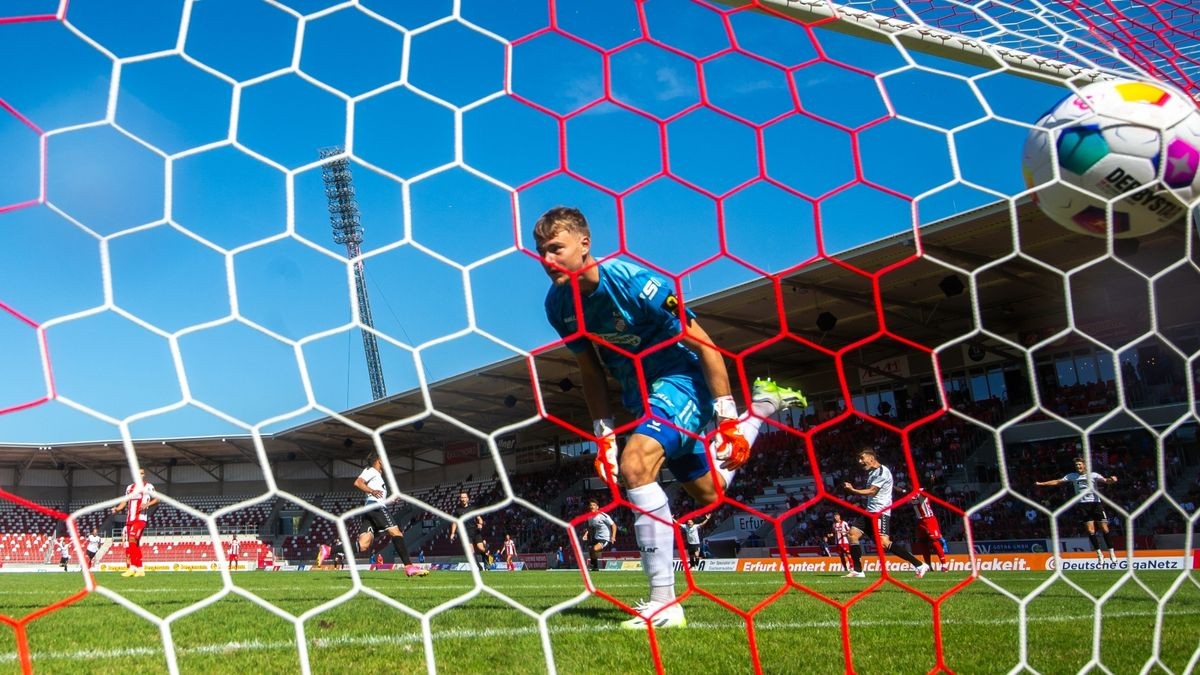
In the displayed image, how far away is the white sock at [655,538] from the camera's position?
135 inches

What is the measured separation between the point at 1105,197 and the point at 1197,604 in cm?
228

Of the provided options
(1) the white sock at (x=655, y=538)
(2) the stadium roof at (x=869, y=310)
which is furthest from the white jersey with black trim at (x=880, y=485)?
(1) the white sock at (x=655, y=538)

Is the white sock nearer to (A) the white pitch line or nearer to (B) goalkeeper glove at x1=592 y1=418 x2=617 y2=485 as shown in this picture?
(A) the white pitch line

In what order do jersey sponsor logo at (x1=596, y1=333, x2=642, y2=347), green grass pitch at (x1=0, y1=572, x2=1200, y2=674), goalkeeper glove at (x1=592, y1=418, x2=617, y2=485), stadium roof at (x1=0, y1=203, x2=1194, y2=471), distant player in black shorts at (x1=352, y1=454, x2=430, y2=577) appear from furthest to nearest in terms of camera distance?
stadium roof at (x1=0, y1=203, x2=1194, y2=471), distant player in black shorts at (x1=352, y1=454, x2=430, y2=577), jersey sponsor logo at (x1=596, y1=333, x2=642, y2=347), goalkeeper glove at (x1=592, y1=418, x2=617, y2=485), green grass pitch at (x1=0, y1=572, x2=1200, y2=674)

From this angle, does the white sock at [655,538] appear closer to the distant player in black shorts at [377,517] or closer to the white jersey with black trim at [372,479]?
the distant player in black shorts at [377,517]

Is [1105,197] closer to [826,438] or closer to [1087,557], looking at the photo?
[1087,557]

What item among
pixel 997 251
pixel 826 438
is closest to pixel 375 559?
pixel 826 438

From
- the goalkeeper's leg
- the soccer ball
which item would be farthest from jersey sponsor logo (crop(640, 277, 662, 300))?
the soccer ball

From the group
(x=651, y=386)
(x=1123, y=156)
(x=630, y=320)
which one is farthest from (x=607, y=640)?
(x=1123, y=156)

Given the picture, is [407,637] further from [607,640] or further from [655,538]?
[655,538]

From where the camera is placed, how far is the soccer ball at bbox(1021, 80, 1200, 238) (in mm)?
3318

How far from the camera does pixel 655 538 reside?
11.3 feet

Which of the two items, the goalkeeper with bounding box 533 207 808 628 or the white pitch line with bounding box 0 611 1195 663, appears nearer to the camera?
the white pitch line with bounding box 0 611 1195 663

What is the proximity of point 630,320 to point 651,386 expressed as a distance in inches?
13.1
